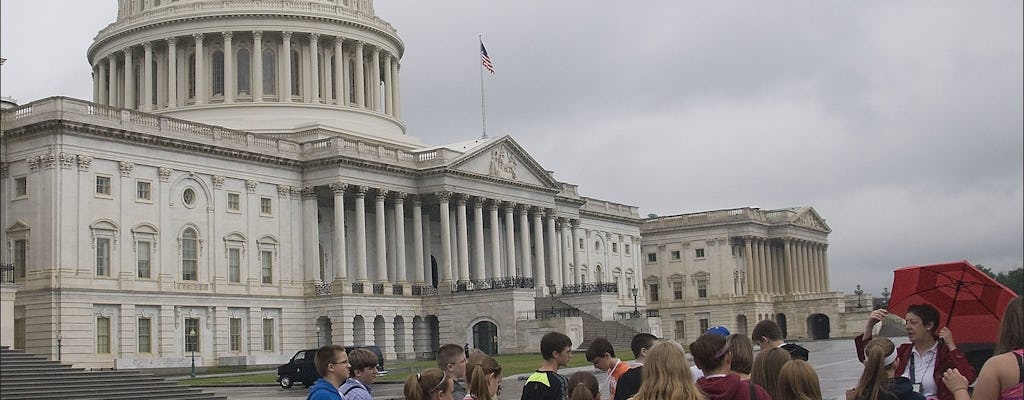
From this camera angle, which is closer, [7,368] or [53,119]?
[7,368]

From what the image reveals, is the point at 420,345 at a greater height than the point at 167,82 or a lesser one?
lesser

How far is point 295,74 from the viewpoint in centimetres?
9200

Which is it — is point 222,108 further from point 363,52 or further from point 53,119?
point 53,119

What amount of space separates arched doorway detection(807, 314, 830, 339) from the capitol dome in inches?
2168

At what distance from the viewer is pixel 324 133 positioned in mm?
83188

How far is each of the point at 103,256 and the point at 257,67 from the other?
27.0 metres

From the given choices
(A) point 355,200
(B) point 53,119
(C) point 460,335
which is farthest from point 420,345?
(B) point 53,119

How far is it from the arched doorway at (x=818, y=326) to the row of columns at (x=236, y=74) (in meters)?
56.3

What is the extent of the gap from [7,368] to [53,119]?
30430 mm

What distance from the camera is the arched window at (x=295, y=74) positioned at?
91150mm

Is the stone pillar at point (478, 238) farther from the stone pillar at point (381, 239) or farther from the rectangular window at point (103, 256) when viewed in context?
the rectangular window at point (103, 256)

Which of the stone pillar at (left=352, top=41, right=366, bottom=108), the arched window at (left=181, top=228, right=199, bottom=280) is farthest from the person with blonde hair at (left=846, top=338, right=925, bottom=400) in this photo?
the stone pillar at (left=352, top=41, right=366, bottom=108)

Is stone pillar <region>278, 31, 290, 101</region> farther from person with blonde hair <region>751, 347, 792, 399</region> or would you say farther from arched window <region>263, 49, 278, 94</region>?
person with blonde hair <region>751, 347, 792, 399</region>

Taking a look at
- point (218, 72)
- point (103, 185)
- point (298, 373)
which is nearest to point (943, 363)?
point (298, 373)
